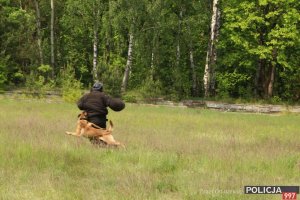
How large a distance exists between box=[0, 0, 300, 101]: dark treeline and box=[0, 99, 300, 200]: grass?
16688 millimetres

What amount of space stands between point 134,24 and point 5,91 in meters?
11.3

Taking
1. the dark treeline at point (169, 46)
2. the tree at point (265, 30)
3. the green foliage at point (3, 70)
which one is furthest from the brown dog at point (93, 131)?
the green foliage at point (3, 70)

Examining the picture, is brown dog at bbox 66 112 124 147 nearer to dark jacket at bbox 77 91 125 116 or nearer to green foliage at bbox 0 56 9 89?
dark jacket at bbox 77 91 125 116

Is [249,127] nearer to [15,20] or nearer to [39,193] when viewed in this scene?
[39,193]

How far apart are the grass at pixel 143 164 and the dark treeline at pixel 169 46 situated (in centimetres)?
1669

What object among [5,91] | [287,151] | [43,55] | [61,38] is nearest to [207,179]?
[287,151]

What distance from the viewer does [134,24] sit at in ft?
121

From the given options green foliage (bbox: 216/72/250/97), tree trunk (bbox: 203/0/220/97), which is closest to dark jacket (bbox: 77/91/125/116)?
tree trunk (bbox: 203/0/220/97)

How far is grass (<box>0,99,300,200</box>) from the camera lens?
7531 mm

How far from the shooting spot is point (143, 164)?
9.90 m

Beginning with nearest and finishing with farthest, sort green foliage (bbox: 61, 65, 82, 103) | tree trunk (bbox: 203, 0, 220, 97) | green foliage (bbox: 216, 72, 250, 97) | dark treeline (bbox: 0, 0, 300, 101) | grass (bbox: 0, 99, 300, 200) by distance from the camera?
grass (bbox: 0, 99, 300, 200) → green foliage (bbox: 61, 65, 82, 103) → tree trunk (bbox: 203, 0, 220, 97) → dark treeline (bbox: 0, 0, 300, 101) → green foliage (bbox: 216, 72, 250, 97)

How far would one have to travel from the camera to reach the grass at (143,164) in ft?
24.7

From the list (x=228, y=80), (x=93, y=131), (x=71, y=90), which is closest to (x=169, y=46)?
(x=228, y=80)

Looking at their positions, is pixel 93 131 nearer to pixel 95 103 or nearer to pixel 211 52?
pixel 95 103
